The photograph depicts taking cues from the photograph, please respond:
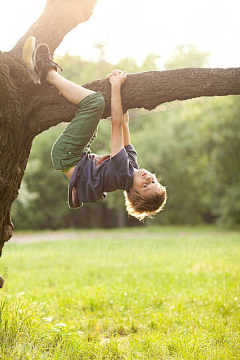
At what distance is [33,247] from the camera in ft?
37.9

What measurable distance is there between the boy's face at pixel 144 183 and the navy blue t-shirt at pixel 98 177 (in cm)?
5

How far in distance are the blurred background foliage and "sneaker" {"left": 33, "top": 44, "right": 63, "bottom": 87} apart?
11.6 m

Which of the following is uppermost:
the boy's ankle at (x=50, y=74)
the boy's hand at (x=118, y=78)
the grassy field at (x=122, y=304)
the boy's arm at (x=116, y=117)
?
the boy's ankle at (x=50, y=74)

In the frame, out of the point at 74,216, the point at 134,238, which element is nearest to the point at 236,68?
the point at 134,238

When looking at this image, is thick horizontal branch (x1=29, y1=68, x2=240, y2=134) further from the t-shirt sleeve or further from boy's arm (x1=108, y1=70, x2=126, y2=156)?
the t-shirt sleeve

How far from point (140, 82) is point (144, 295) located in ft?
10.7

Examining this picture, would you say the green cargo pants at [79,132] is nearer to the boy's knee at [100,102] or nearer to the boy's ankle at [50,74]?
the boy's knee at [100,102]

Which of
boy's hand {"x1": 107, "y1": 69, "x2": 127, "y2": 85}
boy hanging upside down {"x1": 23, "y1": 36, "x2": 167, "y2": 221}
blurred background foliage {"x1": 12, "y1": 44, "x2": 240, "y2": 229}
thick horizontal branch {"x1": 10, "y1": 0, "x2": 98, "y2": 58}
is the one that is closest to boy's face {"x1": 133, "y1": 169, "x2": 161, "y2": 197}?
boy hanging upside down {"x1": 23, "y1": 36, "x2": 167, "y2": 221}

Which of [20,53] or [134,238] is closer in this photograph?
[20,53]

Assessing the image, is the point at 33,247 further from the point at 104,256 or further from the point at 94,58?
the point at 94,58

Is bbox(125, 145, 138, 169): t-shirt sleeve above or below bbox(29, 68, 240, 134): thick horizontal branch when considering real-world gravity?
below

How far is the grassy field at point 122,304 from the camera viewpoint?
3.42 meters

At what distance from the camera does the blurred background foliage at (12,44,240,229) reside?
1491cm

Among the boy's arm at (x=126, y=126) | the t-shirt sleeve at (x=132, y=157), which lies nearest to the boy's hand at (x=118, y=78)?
the boy's arm at (x=126, y=126)
